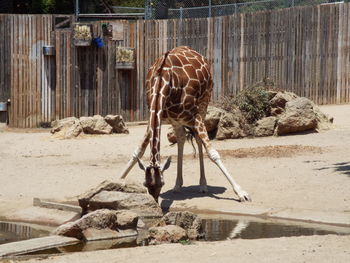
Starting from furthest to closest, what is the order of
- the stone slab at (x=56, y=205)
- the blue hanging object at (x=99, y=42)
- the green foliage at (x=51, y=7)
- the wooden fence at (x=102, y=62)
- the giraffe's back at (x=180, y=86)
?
the green foliage at (x=51, y=7) < the blue hanging object at (x=99, y=42) < the wooden fence at (x=102, y=62) < the giraffe's back at (x=180, y=86) < the stone slab at (x=56, y=205)

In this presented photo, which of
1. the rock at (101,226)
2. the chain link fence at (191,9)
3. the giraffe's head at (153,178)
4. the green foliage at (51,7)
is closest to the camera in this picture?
the rock at (101,226)

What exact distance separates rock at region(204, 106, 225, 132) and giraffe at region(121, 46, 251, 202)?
409 cm

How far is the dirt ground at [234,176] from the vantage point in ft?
26.7

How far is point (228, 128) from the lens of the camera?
17.2 m

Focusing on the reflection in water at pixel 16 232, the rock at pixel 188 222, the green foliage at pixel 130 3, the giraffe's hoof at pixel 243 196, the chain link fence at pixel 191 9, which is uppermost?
the green foliage at pixel 130 3

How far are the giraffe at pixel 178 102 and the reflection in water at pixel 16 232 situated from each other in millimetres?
1749

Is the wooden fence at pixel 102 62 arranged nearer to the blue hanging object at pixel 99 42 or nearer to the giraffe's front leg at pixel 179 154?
the blue hanging object at pixel 99 42

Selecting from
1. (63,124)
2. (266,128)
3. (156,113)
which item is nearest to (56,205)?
(156,113)

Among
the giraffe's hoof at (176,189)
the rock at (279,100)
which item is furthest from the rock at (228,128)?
the giraffe's hoof at (176,189)

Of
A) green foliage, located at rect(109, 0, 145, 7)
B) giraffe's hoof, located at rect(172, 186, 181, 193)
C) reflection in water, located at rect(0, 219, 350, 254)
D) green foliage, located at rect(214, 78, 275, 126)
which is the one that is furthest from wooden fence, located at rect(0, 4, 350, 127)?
green foliage, located at rect(109, 0, 145, 7)

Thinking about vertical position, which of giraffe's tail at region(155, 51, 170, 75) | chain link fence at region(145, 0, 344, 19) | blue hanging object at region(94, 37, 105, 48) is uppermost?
chain link fence at region(145, 0, 344, 19)

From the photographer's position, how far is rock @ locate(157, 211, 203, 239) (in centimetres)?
908

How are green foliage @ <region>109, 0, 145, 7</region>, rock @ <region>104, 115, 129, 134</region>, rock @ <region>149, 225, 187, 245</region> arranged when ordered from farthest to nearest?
green foliage @ <region>109, 0, 145, 7</region>
rock @ <region>104, 115, 129, 134</region>
rock @ <region>149, 225, 187, 245</region>

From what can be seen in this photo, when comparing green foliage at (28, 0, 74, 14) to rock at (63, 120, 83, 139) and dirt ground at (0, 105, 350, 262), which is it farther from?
rock at (63, 120, 83, 139)
